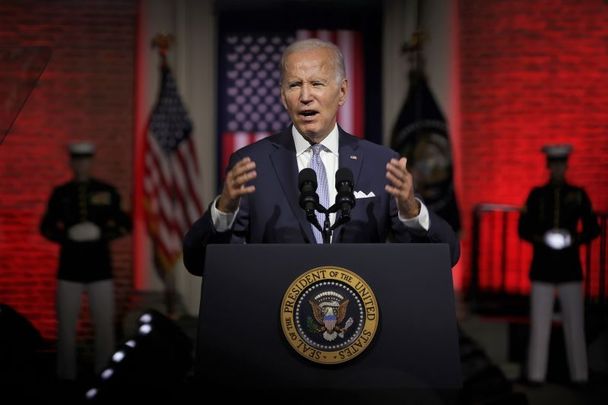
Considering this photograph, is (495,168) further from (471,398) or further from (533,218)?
(471,398)

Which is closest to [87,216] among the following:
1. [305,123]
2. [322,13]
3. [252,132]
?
[252,132]

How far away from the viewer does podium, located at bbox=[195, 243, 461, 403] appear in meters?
1.59

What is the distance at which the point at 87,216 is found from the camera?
518 centimetres

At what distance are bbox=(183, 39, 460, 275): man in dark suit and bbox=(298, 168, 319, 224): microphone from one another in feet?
0.59

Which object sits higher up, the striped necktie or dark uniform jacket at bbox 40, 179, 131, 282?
the striped necktie

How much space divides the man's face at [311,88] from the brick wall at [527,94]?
A: 4.59m

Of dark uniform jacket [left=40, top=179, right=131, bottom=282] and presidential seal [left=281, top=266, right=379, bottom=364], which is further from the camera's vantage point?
dark uniform jacket [left=40, top=179, right=131, bottom=282]

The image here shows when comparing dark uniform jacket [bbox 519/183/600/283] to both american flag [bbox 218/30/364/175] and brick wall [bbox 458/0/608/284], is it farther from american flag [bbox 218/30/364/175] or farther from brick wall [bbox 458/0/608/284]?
american flag [bbox 218/30/364/175]

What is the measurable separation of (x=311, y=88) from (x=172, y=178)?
402cm

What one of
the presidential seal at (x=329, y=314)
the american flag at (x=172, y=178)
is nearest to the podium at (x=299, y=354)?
the presidential seal at (x=329, y=314)

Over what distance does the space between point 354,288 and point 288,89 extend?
0.57 metres

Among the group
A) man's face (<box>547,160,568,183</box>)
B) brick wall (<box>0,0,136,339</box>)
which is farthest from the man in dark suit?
brick wall (<box>0,0,136,339</box>)

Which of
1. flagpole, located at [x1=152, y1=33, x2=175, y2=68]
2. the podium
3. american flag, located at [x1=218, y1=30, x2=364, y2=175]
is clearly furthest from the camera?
american flag, located at [x1=218, y1=30, x2=364, y2=175]

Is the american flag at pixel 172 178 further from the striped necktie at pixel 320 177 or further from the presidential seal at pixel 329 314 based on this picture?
the presidential seal at pixel 329 314
